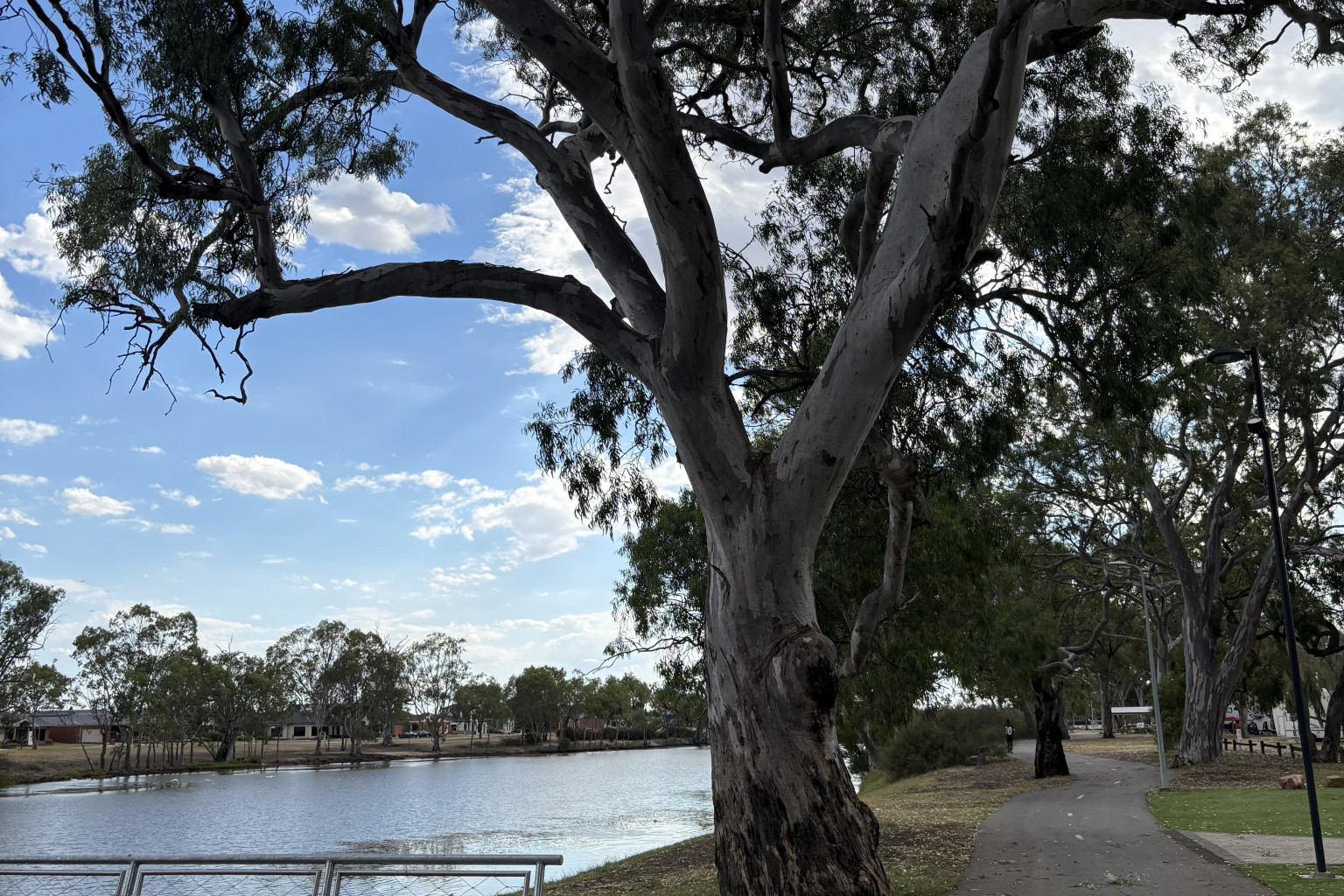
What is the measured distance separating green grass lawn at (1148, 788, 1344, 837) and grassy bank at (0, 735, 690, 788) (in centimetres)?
4604

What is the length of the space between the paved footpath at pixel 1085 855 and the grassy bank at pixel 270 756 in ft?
146

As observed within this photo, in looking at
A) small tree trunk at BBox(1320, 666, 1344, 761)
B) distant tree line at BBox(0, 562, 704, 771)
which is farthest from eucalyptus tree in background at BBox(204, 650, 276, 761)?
small tree trunk at BBox(1320, 666, 1344, 761)

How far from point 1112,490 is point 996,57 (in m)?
21.4

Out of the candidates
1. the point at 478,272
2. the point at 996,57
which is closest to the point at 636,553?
the point at 478,272

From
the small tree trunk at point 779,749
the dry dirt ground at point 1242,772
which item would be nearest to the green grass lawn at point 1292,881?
the small tree trunk at point 779,749

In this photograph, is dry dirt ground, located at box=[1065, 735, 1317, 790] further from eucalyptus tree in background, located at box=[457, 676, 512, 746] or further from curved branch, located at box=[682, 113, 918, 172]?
eucalyptus tree in background, located at box=[457, 676, 512, 746]

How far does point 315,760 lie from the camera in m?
61.3

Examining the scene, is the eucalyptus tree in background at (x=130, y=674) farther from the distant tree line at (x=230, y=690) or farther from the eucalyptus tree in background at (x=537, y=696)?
the eucalyptus tree in background at (x=537, y=696)

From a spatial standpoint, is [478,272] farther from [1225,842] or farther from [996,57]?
[1225,842]

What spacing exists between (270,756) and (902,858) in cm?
6320

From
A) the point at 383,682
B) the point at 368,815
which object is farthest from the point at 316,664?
the point at 368,815

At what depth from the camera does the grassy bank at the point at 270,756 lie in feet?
151

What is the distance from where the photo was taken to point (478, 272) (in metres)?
7.12

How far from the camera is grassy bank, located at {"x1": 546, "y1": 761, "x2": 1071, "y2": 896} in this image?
9.60 m
